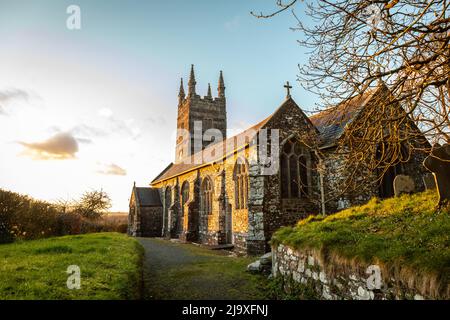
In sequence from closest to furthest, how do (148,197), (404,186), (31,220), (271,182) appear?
1. (404,186)
2. (271,182)
3. (31,220)
4. (148,197)

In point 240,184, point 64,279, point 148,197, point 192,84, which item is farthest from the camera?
point 192,84

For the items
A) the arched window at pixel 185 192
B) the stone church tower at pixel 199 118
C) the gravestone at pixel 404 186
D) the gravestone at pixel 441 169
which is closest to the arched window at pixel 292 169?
the gravestone at pixel 404 186

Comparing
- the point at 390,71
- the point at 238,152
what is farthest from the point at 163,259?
the point at 390,71

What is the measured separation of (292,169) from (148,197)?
20.8 metres

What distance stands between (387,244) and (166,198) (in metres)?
26.9

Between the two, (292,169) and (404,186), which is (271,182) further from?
(404,186)

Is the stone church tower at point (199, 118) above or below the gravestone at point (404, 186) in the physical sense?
above

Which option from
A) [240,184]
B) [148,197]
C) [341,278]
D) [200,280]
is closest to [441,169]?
[341,278]

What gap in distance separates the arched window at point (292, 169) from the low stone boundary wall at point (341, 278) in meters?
7.10

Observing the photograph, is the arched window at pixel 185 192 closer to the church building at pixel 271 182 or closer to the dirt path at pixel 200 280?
the church building at pixel 271 182

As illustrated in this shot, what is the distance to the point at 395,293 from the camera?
154 inches

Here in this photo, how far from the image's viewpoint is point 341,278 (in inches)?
199

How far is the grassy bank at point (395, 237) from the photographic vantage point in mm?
3846
